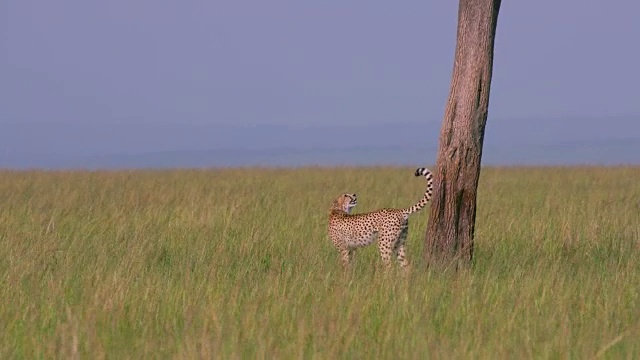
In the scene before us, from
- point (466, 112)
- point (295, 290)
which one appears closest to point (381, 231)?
point (466, 112)

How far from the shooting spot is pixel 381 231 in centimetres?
856

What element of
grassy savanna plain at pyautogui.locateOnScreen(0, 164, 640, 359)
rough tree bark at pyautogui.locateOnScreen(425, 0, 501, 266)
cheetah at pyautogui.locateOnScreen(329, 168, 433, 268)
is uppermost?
rough tree bark at pyautogui.locateOnScreen(425, 0, 501, 266)

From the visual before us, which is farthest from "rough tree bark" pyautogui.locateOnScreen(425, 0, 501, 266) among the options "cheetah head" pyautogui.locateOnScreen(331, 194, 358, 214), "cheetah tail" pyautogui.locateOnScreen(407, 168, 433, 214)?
"cheetah head" pyautogui.locateOnScreen(331, 194, 358, 214)

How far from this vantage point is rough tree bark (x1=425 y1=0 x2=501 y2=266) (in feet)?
26.5

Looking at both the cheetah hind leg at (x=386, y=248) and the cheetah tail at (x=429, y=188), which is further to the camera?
the cheetah tail at (x=429, y=188)

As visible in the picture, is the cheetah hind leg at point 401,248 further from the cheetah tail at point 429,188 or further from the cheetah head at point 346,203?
the cheetah head at point 346,203

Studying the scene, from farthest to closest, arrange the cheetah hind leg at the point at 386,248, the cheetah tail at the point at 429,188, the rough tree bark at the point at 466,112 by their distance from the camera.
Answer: the cheetah tail at the point at 429,188
the cheetah hind leg at the point at 386,248
the rough tree bark at the point at 466,112

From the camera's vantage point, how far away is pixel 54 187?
18.7m

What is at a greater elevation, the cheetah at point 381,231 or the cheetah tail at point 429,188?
the cheetah tail at point 429,188

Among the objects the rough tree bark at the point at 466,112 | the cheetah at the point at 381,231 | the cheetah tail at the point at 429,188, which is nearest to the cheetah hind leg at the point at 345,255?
the cheetah at the point at 381,231

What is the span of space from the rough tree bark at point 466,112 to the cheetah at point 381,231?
0.36m

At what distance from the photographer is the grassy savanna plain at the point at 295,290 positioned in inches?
194

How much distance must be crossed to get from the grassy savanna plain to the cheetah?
0.17m

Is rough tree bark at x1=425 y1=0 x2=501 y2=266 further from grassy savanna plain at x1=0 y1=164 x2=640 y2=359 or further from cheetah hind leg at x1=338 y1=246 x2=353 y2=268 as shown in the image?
cheetah hind leg at x1=338 y1=246 x2=353 y2=268
